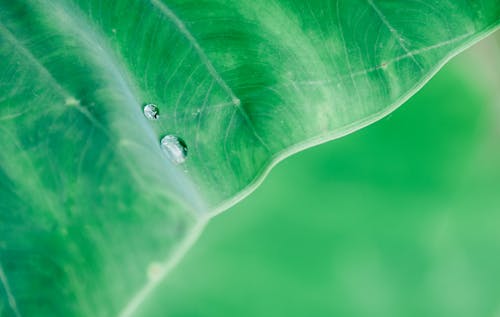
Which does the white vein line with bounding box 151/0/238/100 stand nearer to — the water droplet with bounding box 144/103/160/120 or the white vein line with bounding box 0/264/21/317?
the water droplet with bounding box 144/103/160/120

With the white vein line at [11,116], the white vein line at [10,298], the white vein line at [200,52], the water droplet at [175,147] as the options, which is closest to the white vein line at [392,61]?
the white vein line at [200,52]

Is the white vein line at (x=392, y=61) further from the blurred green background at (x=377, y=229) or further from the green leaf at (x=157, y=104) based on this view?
the blurred green background at (x=377, y=229)

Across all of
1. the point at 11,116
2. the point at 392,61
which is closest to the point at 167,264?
the point at 11,116

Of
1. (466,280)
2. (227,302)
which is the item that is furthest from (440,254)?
(227,302)

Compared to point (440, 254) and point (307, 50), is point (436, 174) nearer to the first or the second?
point (440, 254)

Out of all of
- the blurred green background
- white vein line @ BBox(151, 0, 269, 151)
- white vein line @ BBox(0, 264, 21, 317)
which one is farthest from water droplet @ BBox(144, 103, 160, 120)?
white vein line @ BBox(0, 264, 21, 317)

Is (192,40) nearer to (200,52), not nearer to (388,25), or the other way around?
(200,52)
